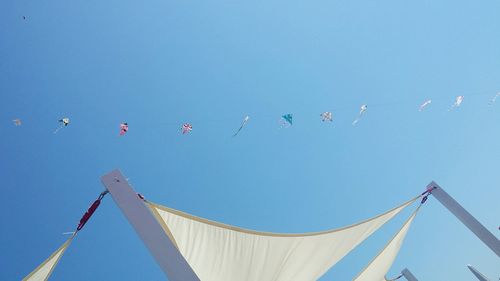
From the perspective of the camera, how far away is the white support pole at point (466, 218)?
3.89 m

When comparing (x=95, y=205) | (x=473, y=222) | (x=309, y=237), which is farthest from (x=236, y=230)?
(x=473, y=222)

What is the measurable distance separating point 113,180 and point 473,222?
149 inches

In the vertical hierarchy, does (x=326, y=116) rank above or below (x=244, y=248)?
above

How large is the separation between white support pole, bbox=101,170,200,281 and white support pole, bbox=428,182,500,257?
3411 millimetres

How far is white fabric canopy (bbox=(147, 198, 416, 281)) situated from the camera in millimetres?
3232

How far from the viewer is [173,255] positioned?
6.68 feet

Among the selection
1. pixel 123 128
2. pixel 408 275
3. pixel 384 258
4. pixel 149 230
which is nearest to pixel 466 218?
pixel 384 258

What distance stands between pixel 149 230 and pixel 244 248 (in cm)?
148

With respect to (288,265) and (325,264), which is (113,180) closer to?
(288,265)

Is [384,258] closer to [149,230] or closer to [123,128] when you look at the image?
[123,128]

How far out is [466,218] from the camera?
13.8 feet

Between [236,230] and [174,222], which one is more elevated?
[174,222]

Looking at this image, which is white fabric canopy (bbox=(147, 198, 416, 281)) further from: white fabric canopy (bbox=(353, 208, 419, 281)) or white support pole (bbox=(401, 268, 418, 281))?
white support pole (bbox=(401, 268, 418, 281))

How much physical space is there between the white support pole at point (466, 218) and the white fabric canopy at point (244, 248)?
1.02 metres
